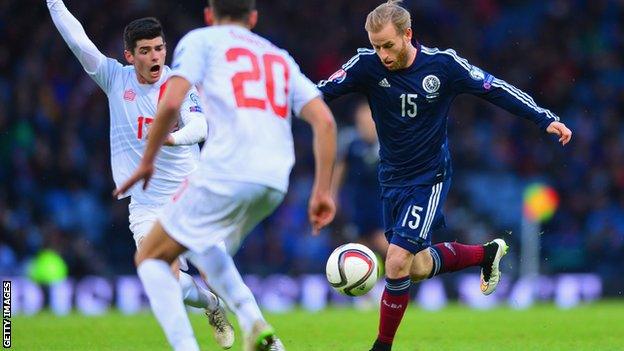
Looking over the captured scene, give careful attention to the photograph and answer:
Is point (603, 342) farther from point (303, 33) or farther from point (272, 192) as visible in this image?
point (303, 33)

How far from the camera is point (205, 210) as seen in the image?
19.9ft

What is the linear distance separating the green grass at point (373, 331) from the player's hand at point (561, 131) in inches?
70.1

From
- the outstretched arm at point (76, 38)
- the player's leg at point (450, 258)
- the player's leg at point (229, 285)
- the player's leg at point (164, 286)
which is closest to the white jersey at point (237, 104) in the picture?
the player's leg at point (164, 286)

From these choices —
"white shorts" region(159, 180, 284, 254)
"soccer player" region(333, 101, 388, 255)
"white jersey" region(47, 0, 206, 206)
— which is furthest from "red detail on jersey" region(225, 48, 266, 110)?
"soccer player" region(333, 101, 388, 255)

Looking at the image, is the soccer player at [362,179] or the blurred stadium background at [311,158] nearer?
the soccer player at [362,179]

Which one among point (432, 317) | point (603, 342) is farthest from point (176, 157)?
point (432, 317)

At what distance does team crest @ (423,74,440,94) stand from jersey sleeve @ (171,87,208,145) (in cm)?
156

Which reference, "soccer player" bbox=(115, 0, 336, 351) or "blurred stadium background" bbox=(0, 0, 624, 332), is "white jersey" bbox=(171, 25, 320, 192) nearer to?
"soccer player" bbox=(115, 0, 336, 351)

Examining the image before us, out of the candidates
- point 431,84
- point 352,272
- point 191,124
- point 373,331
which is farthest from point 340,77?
point 373,331

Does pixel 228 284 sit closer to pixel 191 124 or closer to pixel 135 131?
pixel 191 124

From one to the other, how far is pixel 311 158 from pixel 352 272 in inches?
421

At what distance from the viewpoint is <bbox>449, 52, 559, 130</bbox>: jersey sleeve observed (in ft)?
27.4

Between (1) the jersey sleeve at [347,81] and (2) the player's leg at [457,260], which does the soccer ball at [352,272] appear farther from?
(1) the jersey sleeve at [347,81]

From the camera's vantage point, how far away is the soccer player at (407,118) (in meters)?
8.12
